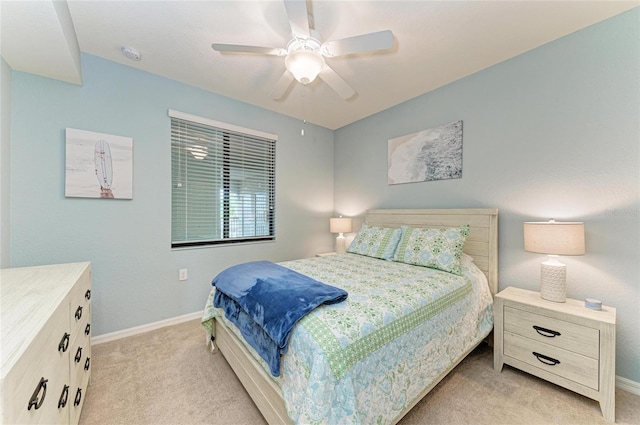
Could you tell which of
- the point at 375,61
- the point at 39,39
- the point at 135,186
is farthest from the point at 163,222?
the point at 375,61

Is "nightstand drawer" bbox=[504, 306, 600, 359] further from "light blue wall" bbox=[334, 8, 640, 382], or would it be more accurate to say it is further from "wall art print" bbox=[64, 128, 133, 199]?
"wall art print" bbox=[64, 128, 133, 199]

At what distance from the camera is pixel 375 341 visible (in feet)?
3.92

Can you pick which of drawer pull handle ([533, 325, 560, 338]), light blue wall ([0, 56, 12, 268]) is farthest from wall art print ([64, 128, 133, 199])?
drawer pull handle ([533, 325, 560, 338])

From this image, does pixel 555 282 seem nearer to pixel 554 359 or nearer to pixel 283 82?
pixel 554 359

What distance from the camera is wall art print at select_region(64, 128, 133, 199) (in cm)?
209

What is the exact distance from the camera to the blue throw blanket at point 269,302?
4.01ft

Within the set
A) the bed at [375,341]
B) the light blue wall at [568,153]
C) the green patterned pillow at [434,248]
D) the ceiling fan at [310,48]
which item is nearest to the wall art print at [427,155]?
the light blue wall at [568,153]

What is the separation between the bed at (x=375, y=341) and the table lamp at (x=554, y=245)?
1.41 feet

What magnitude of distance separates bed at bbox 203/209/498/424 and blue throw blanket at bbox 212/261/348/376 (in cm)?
5

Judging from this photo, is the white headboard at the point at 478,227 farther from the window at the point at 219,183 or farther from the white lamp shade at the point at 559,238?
the window at the point at 219,183

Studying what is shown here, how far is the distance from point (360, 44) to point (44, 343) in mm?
2128

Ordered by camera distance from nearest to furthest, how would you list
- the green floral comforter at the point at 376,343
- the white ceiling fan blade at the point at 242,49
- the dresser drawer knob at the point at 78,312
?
the green floral comforter at the point at 376,343
the dresser drawer knob at the point at 78,312
the white ceiling fan blade at the point at 242,49

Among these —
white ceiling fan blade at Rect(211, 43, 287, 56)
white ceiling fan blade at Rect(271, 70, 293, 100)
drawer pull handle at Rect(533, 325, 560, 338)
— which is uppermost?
white ceiling fan blade at Rect(211, 43, 287, 56)

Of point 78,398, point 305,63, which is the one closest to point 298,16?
point 305,63
